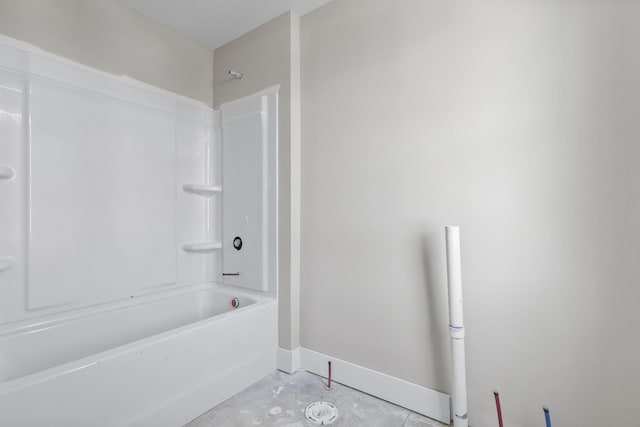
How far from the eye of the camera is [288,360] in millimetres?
2002

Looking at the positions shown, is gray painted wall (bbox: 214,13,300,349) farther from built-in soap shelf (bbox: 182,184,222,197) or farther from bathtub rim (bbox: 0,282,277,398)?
built-in soap shelf (bbox: 182,184,222,197)

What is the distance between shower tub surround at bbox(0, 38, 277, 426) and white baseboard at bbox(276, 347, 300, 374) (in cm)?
6

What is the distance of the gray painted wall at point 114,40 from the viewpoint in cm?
166

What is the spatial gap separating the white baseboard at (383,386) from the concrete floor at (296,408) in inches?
1.3

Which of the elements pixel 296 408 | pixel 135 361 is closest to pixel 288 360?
pixel 296 408

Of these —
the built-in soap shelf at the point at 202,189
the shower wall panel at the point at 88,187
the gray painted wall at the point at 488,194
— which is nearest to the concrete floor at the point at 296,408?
the gray painted wall at the point at 488,194

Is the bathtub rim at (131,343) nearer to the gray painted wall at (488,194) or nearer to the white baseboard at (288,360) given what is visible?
the white baseboard at (288,360)

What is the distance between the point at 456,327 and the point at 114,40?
8.86 feet

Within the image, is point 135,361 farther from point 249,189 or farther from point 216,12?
point 216,12

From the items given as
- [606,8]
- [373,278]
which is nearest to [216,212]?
[373,278]

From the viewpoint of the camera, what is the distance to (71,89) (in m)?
1.74

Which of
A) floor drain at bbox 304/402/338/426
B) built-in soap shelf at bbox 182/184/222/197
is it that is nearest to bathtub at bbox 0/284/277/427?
floor drain at bbox 304/402/338/426

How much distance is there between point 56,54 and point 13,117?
18.7 inches

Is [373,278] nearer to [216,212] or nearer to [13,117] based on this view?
[216,212]
